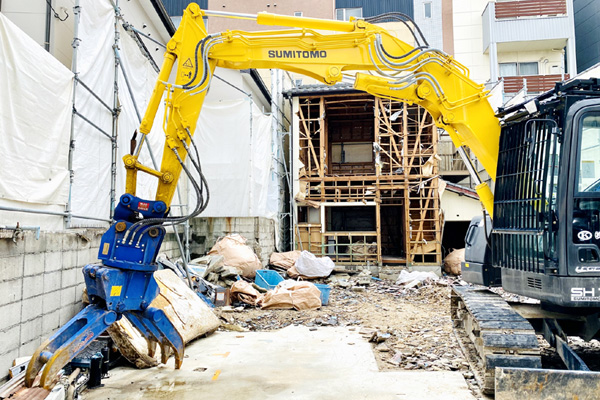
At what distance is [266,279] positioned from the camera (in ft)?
36.2

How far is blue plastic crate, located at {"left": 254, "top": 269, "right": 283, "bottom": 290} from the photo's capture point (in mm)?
10703

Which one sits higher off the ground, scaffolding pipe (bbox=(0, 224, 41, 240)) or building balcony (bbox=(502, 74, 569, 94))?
building balcony (bbox=(502, 74, 569, 94))

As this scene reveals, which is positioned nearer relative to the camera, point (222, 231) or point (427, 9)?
point (222, 231)

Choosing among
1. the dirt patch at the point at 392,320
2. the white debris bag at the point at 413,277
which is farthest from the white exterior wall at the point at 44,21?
the white debris bag at the point at 413,277

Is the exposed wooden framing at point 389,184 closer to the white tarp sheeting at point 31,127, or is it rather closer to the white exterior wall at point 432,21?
the white exterior wall at point 432,21

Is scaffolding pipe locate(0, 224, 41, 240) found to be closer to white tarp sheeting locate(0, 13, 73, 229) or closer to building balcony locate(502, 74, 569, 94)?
white tarp sheeting locate(0, 13, 73, 229)

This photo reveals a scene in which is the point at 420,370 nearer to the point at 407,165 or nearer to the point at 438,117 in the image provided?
the point at 438,117

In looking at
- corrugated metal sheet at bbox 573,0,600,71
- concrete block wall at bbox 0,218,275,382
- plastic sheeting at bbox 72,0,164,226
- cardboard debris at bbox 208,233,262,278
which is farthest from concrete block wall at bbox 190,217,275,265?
corrugated metal sheet at bbox 573,0,600,71

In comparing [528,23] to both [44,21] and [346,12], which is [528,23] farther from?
[44,21]

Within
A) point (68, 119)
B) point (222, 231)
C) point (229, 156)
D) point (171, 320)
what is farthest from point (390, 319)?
point (229, 156)

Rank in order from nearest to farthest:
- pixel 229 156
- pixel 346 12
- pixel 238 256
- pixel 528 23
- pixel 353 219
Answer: pixel 238 256 < pixel 229 156 < pixel 353 219 < pixel 528 23 < pixel 346 12

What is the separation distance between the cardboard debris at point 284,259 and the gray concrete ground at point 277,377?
24.3 ft

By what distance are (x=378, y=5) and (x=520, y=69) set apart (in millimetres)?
8340

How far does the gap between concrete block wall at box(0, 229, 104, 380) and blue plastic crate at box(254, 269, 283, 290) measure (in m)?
5.25
